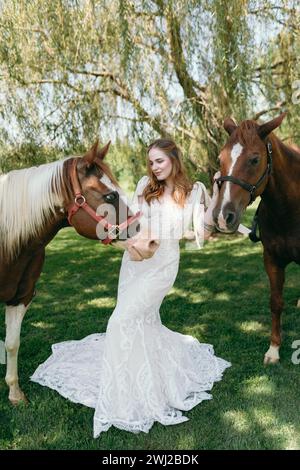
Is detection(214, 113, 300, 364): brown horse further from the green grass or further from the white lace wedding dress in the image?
the green grass

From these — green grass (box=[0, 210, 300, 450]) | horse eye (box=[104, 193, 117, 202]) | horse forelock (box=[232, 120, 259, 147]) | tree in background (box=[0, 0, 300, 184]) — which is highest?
tree in background (box=[0, 0, 300, 184])

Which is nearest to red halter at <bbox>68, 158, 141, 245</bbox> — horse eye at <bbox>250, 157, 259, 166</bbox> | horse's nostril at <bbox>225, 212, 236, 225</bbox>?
horse's nostril at <bbox>225, 212, 236, 225</bbox>

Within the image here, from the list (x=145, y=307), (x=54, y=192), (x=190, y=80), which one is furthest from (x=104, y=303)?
(x=190, y=80)

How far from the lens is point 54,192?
2.43 metres

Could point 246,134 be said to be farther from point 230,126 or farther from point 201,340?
point 201,340

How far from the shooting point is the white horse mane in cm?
243

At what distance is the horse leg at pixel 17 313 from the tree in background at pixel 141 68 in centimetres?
277

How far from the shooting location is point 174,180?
8.89ft

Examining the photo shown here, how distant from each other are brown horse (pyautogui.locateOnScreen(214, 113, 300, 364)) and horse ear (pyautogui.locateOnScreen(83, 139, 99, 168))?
2.73 ft

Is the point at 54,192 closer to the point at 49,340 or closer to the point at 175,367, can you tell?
the point at 175,367

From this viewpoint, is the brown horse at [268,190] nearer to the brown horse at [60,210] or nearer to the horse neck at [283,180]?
the horse neck at [283,180]

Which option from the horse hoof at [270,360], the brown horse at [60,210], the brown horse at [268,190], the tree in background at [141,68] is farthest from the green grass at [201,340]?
the tree in background at [141,68]

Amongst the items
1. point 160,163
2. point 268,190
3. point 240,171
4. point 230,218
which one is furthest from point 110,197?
point 268,190

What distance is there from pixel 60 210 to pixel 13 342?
43.7 inches
